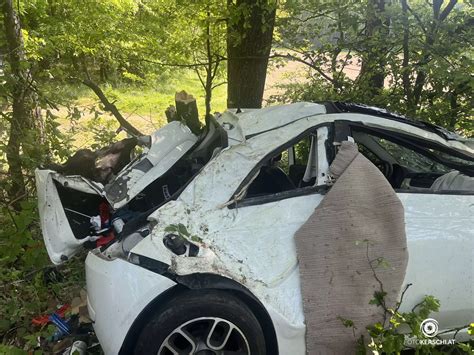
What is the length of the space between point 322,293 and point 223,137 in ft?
4.04

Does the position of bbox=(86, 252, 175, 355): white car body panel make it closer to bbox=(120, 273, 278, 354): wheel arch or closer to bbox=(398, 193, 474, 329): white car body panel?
bbox=(120, 273, 278, 354): wheel arch

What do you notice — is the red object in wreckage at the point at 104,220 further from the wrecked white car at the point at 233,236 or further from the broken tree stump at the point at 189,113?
the broken tree stump at the point at 189,113

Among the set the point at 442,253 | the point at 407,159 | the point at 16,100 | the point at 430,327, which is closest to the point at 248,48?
the point at 407,159

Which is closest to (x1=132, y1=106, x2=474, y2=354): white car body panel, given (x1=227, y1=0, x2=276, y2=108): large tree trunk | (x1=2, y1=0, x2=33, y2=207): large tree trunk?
(x1=2, y1=0, x2=33, y2=207): large tree trunk

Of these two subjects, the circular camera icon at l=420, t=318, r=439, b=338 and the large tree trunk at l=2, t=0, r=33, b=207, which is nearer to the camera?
the circular camera icon at l=420, t=318, r=439, b=338

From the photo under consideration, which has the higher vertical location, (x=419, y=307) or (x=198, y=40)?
(x=198, y=40)

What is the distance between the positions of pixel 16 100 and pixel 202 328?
3.78m

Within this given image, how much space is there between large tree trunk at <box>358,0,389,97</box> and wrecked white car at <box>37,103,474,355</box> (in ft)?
9.78

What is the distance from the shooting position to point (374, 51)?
20.0 feet

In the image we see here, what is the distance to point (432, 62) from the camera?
5.36 meters

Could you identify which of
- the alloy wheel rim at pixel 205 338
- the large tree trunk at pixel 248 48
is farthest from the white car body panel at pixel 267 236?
the large tree trunk at pixel 248 48

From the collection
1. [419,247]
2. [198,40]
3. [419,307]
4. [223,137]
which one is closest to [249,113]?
[223,137]

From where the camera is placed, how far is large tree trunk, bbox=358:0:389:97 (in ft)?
19.3

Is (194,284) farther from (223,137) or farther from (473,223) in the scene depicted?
(473,223)
